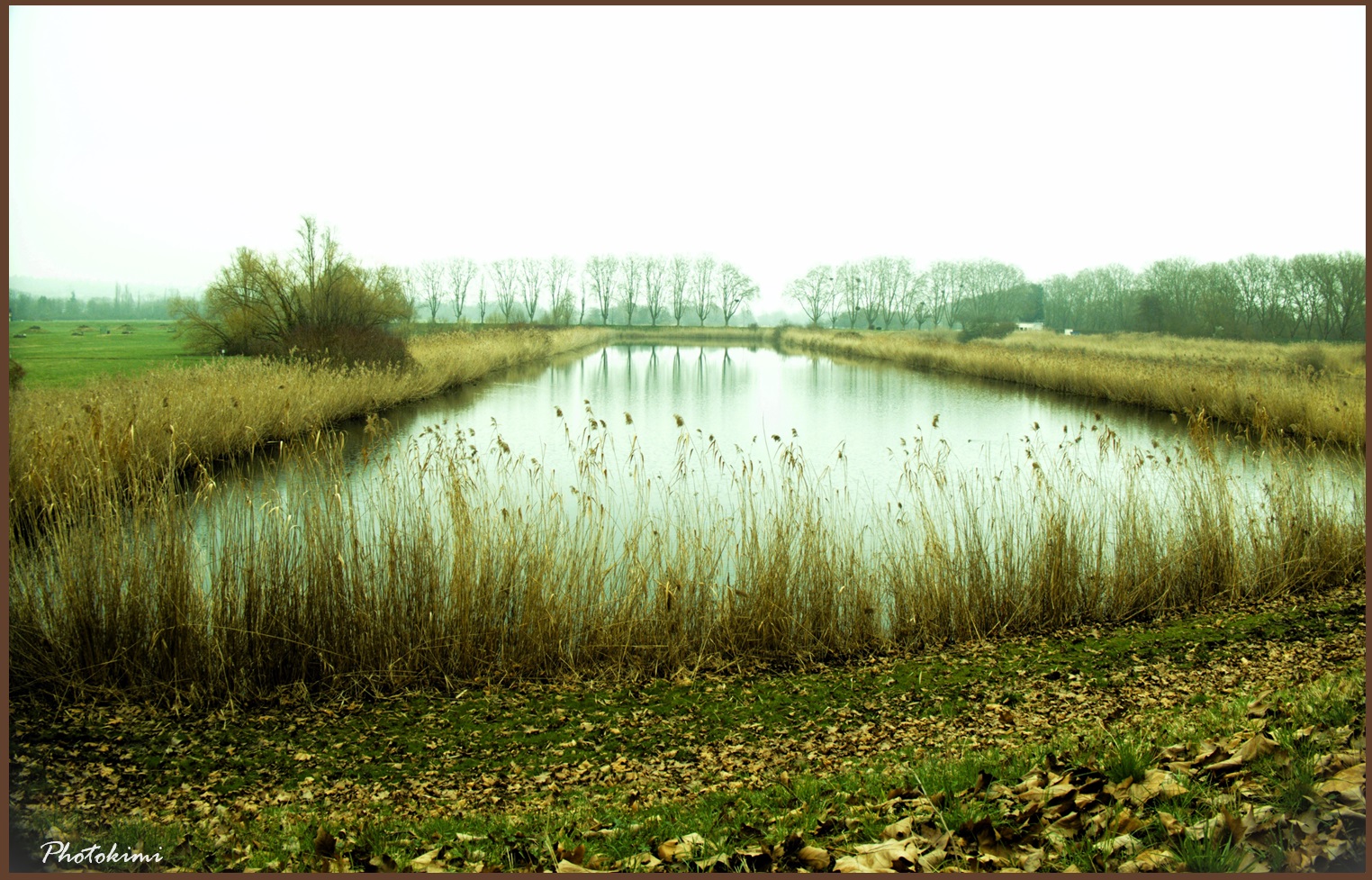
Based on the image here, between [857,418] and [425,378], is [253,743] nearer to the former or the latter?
[857,418]

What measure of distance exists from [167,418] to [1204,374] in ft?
62.8

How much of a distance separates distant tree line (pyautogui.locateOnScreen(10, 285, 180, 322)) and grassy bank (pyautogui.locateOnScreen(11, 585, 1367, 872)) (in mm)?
3564

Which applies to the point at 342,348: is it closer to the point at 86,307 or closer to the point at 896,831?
the point at 86,307

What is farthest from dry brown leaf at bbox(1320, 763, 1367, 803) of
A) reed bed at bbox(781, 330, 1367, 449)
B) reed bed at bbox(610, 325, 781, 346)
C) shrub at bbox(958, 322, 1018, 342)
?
reed bed at bbox(610, 325, 781, 346)

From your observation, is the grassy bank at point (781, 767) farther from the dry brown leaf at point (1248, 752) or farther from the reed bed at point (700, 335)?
the reed bed at point (700, 335)

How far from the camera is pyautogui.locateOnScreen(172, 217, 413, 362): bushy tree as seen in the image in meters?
19.8

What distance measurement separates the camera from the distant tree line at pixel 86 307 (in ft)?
20.1

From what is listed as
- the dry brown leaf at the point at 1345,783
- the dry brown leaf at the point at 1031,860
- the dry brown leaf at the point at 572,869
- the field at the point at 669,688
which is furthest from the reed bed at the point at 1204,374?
the dry brown leaf at the point at 572,869

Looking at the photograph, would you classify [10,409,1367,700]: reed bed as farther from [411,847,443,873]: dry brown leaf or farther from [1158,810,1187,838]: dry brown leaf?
[1158,810,1187,838]: dry brown leaf

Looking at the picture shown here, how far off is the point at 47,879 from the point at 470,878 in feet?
3.98

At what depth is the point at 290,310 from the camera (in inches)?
798

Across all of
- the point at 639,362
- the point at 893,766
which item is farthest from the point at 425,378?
the point at 893,766

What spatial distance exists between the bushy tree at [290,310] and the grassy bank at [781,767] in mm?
16560

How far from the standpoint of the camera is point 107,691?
4102mm
